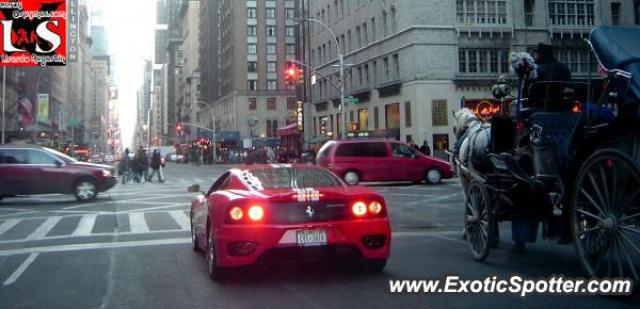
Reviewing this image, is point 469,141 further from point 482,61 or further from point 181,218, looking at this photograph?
point 482,61

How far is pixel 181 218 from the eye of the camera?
13.3 m

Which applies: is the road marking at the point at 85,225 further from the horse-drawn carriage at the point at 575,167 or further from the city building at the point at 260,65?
the city building at the point at 260,65

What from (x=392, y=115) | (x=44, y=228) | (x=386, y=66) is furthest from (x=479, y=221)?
(x=386, y=66)

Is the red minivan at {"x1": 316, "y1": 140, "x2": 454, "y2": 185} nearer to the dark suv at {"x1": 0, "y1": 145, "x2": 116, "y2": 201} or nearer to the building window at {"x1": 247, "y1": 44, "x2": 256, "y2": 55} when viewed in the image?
the dark suv at {"x1": 0, "y1": 145, "x2": 116, "y2": 201}

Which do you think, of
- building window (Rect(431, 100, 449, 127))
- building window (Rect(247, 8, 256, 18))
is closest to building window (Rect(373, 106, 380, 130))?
building window (Rect(431, 100, 449, 127))

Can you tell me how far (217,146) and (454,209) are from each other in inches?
2903

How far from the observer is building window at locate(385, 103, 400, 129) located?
43281mm

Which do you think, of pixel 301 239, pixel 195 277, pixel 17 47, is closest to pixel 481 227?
pixel 301 239

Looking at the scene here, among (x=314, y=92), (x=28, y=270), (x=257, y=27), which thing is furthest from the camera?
(x=257, y=27)

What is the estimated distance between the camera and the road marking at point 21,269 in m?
7.02

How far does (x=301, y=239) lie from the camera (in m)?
6.12

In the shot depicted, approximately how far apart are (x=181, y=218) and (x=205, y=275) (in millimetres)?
6536

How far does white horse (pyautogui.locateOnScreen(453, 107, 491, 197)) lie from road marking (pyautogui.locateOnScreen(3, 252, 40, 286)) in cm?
617

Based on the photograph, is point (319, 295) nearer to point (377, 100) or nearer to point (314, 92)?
point (377, 100)
